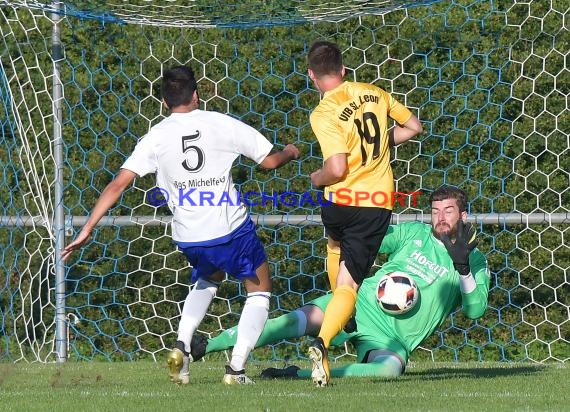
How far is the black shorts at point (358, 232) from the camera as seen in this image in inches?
223

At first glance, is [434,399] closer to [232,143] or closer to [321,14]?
[232,143]

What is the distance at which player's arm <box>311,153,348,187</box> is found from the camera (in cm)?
555

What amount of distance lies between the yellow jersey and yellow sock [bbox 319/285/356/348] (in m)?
0.43

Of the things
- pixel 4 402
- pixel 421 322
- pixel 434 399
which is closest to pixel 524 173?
Answer: pixel 421 322

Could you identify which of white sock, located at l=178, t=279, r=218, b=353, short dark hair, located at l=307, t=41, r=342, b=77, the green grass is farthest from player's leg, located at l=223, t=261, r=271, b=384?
short dark hair, located at l=307, t=41, r=342, b=77

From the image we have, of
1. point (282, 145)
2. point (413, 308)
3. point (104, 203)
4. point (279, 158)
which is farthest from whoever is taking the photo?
point (282, 145)

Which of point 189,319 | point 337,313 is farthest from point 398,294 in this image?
point 189,319

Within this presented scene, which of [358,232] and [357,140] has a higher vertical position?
[357,140]

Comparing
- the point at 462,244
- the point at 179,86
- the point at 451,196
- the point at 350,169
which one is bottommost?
the point at 462,244

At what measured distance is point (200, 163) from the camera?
18.6ft

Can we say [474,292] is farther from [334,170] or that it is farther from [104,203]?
[104,203]

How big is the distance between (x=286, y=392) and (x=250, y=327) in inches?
24.3

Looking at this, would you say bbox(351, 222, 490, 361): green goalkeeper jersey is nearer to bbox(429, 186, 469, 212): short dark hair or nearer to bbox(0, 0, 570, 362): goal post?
bbox(429, 186, 469, 212): short dark hair

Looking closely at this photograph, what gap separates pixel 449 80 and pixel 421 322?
246 cm
